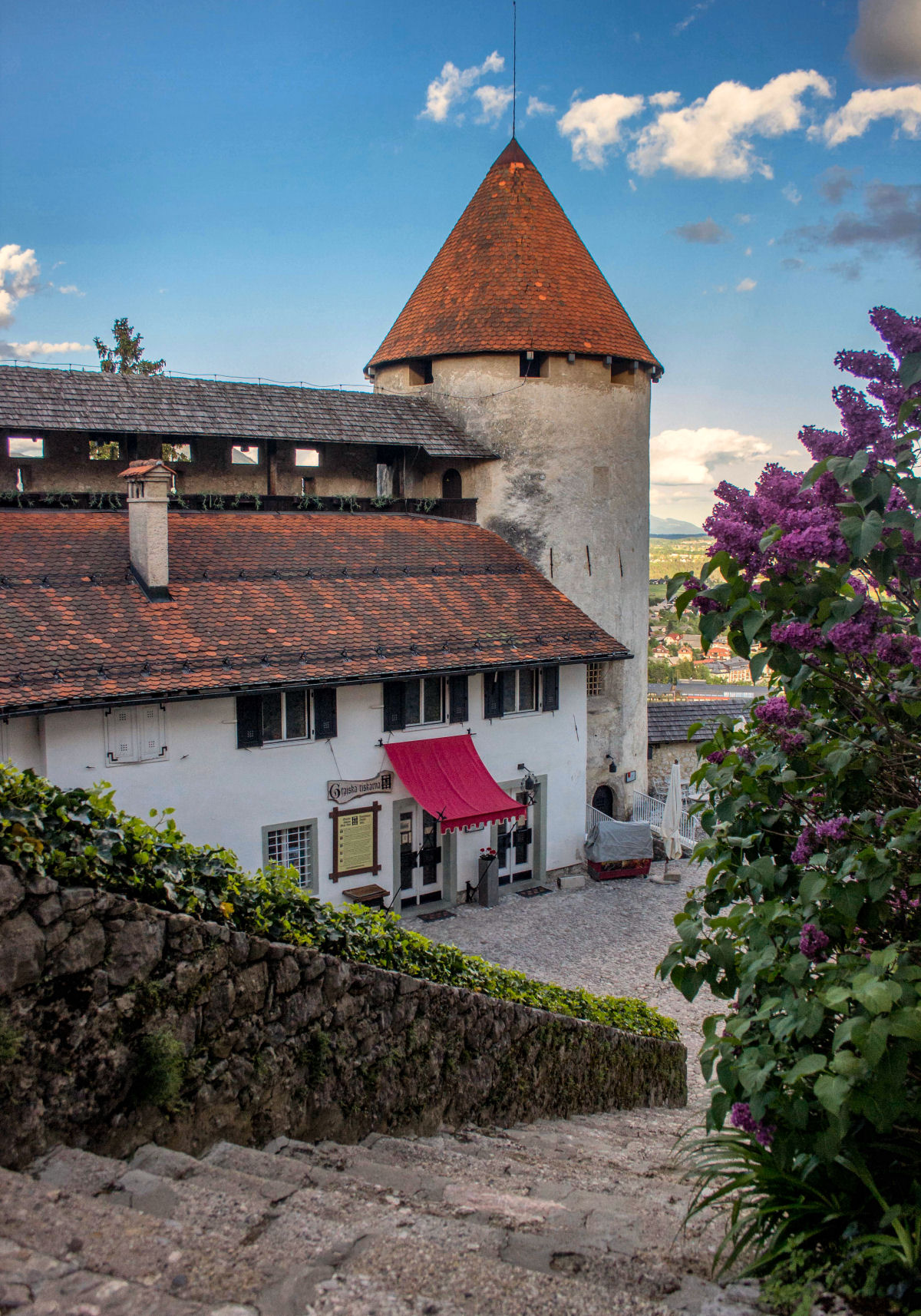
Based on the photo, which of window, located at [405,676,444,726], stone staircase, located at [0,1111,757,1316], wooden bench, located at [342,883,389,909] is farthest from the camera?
window, located at [405,676,444,726]

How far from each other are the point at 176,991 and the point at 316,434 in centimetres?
1768

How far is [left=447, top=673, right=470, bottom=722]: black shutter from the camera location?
1903 cm

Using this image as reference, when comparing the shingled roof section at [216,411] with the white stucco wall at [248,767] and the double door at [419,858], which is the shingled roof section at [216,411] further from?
the double door at [419,858]

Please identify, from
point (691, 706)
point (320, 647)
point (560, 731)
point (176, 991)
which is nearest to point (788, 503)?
point (176, 991)

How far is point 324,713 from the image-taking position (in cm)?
1727

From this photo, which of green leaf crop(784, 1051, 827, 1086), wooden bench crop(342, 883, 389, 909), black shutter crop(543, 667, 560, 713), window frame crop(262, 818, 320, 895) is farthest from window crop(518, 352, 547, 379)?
green leaf crop(784, 1051, 827, 1086)

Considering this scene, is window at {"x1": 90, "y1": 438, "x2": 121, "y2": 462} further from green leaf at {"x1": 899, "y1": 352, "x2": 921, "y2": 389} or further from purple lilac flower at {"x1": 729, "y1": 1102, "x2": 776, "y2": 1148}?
purple lilac flower at {"x1": 729, "y1": 1102, "x2": 776, "y2": 1148}

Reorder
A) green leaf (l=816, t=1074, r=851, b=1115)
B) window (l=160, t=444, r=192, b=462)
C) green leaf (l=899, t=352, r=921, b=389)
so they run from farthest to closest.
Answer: window (l=160, t=444, r=192, b=462) < green leaf (l=899, t=352, r=921, b=389) < green leaf (l=816, t=1074, r=851, b=1115)

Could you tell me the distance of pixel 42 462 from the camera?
2030cm

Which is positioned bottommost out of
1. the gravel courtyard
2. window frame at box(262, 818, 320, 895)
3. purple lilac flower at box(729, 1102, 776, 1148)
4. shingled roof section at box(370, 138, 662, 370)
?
the gravel courtyard

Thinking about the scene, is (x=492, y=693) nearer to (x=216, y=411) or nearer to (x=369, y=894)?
(x=369, y=894)

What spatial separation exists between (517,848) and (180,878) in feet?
49.9

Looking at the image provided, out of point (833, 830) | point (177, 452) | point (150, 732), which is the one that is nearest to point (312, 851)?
point (150, 732)

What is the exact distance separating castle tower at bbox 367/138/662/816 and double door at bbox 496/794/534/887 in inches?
159
